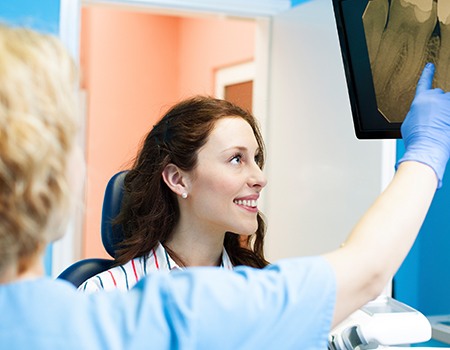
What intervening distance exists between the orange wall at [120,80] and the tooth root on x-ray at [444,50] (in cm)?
352

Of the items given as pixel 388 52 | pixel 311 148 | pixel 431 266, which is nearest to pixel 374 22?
pixel 388 52

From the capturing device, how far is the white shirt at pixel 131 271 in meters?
1.68

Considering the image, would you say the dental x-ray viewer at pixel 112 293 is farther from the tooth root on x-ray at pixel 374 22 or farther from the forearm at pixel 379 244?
the tooth root on x-ray at pixel 374 22

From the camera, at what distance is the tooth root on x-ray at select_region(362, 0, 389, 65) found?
1.37 m

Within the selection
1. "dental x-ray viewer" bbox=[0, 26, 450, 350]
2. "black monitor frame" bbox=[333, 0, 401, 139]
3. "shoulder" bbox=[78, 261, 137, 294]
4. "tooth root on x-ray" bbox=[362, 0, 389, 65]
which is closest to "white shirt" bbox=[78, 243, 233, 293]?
"shoulder" bbox=[78, 261, 137, 294]

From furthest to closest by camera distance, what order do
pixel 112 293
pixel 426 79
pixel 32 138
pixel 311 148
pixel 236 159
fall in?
pixel 311 148 → pixel 236 159 → pixel 426 79 → pixel 112 293 → pixel 32 138

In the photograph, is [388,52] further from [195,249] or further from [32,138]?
[32,138]

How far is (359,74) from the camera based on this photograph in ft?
4.82

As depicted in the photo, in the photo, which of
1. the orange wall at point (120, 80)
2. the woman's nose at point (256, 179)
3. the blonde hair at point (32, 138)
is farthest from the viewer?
the orange wall at point (120, 80)

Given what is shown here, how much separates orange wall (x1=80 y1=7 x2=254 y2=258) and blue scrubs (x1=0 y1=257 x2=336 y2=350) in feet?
13.0

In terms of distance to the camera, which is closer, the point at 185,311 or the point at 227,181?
the point at 185,311

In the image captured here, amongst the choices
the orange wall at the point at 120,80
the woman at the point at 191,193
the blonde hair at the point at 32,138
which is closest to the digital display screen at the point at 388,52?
the woman at the point at 191,193

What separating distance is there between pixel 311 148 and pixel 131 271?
48.9 inches

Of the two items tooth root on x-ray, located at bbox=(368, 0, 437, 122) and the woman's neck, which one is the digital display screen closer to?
tooth root on x-ray, located at bbox=(368, 0, 437, 122)
